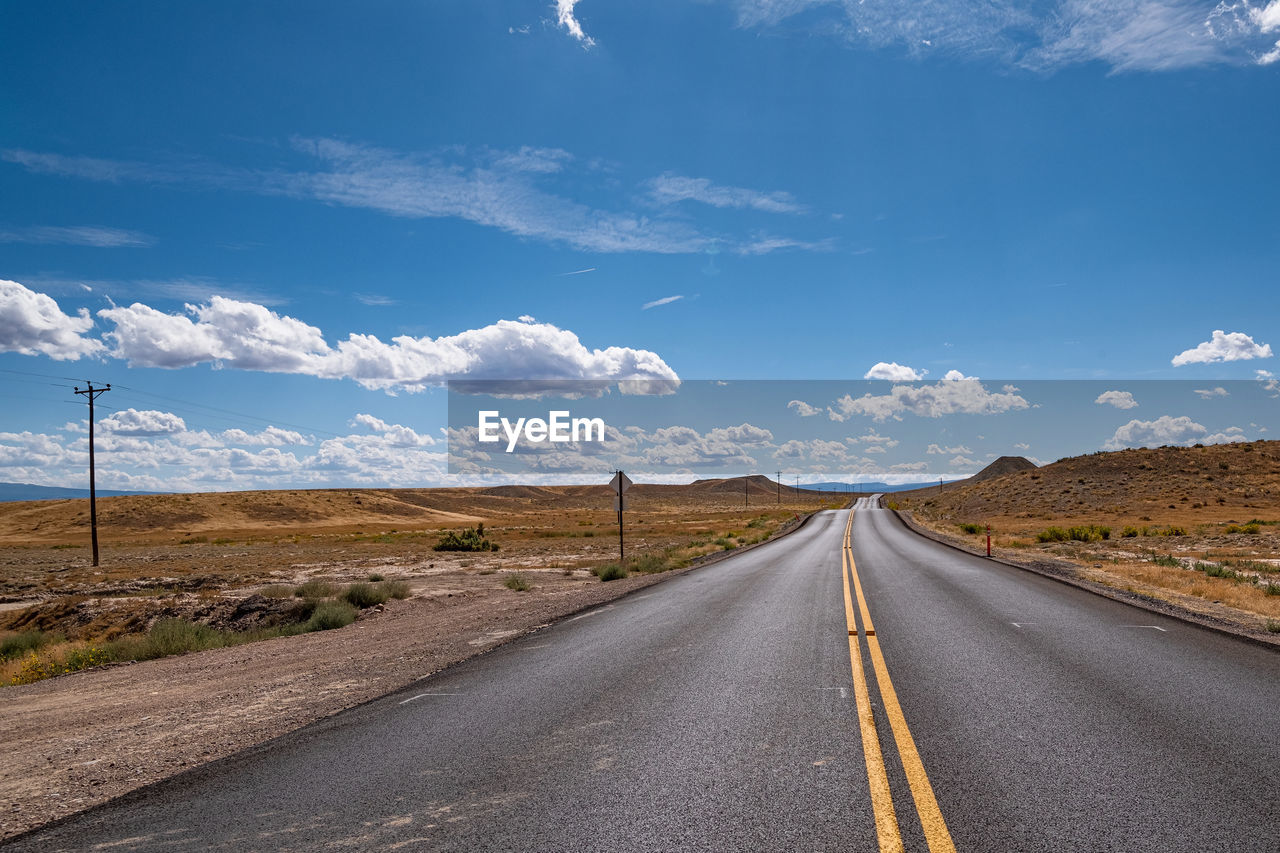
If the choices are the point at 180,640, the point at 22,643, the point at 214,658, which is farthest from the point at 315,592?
the point at 214,658

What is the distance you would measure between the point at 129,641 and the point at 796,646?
1310cm

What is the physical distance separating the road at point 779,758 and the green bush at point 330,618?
791cm

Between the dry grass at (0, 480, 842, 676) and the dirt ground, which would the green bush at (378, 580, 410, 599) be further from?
the dirt ground

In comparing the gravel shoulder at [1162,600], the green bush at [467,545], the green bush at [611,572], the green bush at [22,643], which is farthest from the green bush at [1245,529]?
the green bush at [22,643]

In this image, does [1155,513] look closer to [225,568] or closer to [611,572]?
[611,572]

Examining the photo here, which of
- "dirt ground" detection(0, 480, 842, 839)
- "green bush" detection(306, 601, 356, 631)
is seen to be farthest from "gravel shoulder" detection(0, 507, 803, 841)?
"green bush" detection(306, 601, 356, 631)

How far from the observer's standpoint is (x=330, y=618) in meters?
15.7

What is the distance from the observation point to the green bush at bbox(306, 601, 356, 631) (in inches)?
611

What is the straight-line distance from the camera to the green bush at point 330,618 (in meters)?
15.5

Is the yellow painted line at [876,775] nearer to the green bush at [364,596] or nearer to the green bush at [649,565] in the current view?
the green bush at [364,596]

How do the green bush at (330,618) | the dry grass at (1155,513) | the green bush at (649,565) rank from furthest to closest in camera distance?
the green bush at (649,565)
the dry grass at (1155,513)
the green bush at (330,618)

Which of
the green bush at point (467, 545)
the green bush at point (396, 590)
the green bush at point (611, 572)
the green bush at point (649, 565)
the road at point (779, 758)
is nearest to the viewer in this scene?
the road at point (779, 758)

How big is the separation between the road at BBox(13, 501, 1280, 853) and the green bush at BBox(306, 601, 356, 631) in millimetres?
7908

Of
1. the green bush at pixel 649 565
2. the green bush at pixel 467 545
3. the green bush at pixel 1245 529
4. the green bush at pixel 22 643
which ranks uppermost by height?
the green bush at pixel 22 643
